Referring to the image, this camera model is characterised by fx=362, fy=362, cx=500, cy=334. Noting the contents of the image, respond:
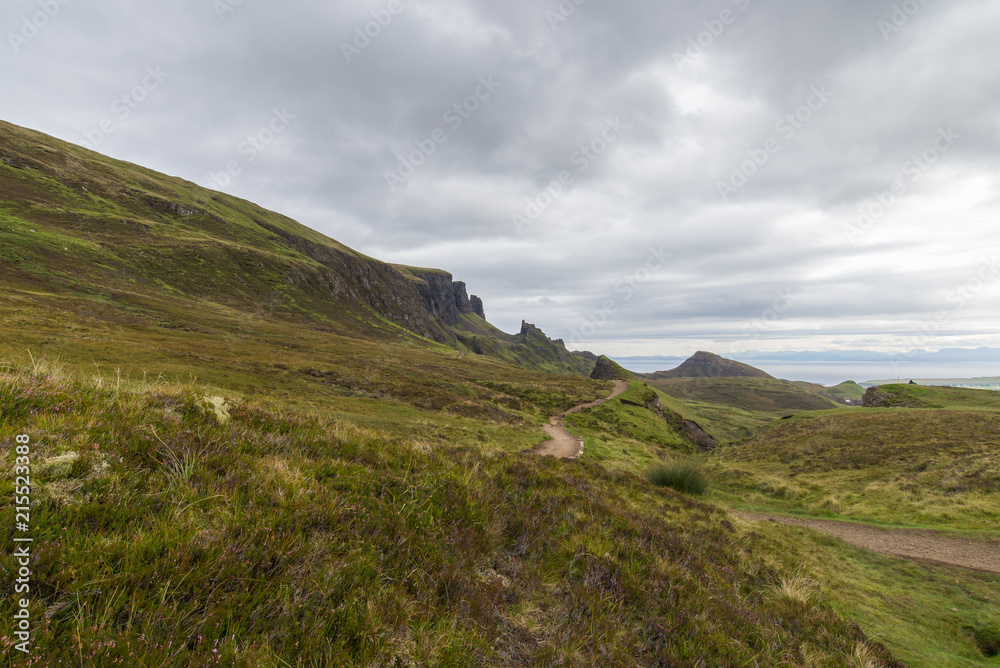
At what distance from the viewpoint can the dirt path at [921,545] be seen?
10.9 meters

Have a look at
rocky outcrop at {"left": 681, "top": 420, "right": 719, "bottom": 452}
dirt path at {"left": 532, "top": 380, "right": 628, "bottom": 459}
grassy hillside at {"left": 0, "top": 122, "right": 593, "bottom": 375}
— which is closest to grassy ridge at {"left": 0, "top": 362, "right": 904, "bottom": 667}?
dirt path at {"left": 532, "top": 380, "right": 628, "bottom": 459}

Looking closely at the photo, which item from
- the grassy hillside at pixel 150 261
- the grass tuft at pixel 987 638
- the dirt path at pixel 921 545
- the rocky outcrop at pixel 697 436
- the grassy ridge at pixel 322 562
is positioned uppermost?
the grassy hillside at pixel 150 261

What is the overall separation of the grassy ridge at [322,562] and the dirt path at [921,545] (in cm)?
896

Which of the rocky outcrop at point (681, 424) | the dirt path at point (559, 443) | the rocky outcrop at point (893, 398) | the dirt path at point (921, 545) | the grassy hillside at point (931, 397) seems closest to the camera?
the dirt path at point (921, 545)

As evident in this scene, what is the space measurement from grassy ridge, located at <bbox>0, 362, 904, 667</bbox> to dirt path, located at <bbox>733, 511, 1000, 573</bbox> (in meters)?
8.96

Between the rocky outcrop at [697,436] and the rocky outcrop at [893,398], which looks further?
the rocky outcrop at [697,436]

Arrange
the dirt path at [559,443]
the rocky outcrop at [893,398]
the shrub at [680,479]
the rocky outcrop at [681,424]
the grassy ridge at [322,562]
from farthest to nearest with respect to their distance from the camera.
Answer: the rocky outcrop at [681,424], the rocky outcrop at [893,398], the dirt path at [559,443], the shrub at [680,479], the grassy ridge at [322,562]

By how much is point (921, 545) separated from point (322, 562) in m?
18.9

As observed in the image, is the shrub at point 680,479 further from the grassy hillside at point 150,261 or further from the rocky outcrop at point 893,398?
the rocky outcrop at point 893,398

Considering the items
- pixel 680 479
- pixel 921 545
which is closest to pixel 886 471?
pixel 921 545

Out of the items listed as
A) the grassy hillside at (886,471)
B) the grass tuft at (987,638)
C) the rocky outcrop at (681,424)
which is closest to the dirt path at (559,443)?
the grassy hillside at (886,471)

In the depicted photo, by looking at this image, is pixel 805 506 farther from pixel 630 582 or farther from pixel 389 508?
pixel 389 508

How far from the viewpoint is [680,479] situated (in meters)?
17.1

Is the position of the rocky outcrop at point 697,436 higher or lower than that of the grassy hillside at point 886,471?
lower
